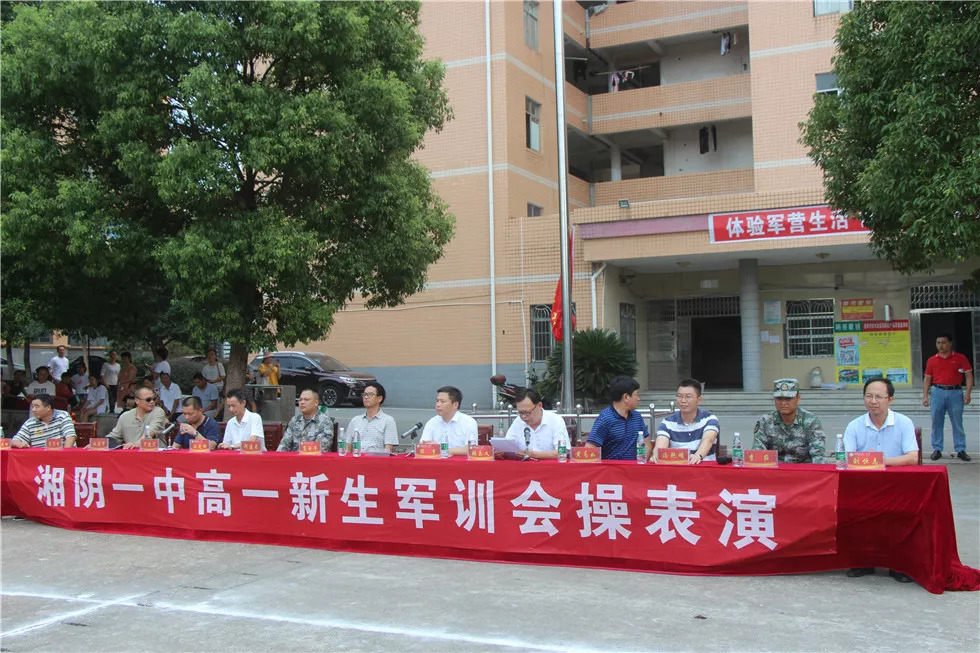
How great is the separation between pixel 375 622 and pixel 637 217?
16.4 metres

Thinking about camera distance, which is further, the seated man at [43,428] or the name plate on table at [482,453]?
the seated man at [43,428]

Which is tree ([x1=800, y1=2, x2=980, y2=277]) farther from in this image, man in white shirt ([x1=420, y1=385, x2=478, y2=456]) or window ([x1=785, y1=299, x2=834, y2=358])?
window ([x1=785, y1=299, x2=834, y2=358])

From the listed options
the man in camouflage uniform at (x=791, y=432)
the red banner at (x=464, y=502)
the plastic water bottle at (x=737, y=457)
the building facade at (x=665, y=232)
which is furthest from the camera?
the building facade at (x=665, y=232)

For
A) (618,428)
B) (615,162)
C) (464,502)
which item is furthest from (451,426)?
(615,162)

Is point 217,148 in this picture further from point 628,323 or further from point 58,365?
point 628,323

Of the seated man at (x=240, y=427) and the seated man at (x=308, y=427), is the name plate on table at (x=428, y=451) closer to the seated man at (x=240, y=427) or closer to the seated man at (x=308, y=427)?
the seated man at (x=308, y=427)

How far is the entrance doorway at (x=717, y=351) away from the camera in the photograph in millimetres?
24281

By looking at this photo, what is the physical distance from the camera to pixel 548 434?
7.64 m

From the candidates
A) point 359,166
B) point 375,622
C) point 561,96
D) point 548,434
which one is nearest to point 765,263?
point 561,96

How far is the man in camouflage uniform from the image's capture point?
21.5ft

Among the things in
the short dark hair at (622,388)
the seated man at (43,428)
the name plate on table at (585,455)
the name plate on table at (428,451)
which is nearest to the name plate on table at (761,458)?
the name plate on table at (585,455)

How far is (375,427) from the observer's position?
833 centimetres

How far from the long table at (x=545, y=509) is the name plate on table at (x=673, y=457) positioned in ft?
0.34

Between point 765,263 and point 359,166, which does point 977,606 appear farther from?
point 765,263
